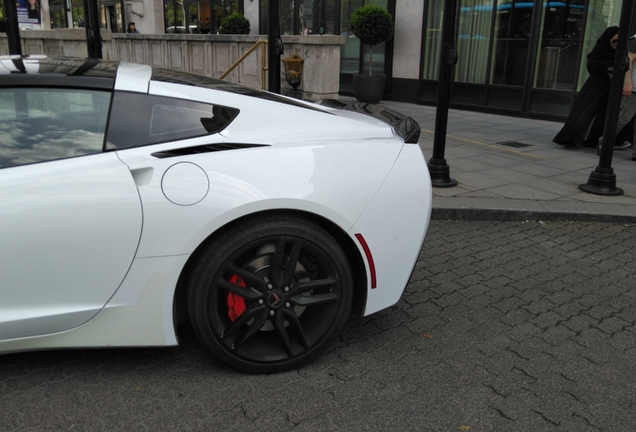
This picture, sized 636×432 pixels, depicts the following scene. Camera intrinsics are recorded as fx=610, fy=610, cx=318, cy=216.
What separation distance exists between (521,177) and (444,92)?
1.57 metres

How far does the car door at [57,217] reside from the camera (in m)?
2.54

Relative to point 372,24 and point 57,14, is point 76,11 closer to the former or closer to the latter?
point 57,14

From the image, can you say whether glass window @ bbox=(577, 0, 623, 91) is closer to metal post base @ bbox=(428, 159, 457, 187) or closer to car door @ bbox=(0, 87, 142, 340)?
metal post base @ bbox=(428, 159, 457, 187)

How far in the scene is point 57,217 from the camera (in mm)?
2551

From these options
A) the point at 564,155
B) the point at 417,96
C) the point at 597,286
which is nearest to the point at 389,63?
the point at 417,96

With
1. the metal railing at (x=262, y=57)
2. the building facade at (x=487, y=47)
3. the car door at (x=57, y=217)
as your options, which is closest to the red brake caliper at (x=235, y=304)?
the car door at (x=57, y=217)

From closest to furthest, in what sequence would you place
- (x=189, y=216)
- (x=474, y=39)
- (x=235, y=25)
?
(x=189, y=216) < (x=474, y=39) < (x=235, y=25)

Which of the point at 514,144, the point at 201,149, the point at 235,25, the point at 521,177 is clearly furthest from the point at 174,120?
the point at 235,25

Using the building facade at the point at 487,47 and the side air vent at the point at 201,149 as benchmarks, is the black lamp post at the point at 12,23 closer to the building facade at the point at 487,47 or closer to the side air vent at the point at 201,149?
the side air vent at the point at 201,149

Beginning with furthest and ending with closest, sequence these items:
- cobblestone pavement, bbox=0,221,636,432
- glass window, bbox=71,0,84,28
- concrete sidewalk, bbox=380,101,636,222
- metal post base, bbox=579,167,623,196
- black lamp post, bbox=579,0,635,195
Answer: glass window, bbox=71,0,84,28 < metal post base, bbox=579,167,623,196 < black lamp post, bbox=579,0,635,195 < concrete sidewalk, bbox=380,101,636,222 < cobblestone pavement, bbox=0,221,636,432

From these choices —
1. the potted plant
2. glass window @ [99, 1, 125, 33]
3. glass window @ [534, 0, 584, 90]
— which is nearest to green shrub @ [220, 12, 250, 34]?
the potted plant

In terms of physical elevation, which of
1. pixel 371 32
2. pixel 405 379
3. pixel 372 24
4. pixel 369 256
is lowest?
pixel 405 379

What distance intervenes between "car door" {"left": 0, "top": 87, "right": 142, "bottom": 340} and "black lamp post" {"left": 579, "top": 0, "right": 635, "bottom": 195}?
537 centimetres

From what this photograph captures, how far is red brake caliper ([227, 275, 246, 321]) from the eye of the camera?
2.91m
